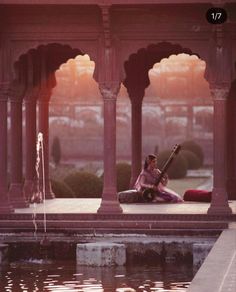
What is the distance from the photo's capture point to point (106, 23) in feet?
53.2

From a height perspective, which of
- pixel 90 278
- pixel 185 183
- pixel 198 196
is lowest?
pixel 90 278

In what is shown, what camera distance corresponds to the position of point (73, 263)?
15.5 m

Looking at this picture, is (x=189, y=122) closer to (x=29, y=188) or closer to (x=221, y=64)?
(x=29, y=188)

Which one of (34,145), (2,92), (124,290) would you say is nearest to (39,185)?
(34,145)

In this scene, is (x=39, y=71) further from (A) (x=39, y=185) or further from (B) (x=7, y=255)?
(B) (x=7, y=255)

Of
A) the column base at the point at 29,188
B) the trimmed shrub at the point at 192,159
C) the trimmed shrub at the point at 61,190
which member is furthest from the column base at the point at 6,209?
the trimmed shrub at the point at 192,159

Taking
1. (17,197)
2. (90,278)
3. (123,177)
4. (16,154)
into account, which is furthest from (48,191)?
(90,278)

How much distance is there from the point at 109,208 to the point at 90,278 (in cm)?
242

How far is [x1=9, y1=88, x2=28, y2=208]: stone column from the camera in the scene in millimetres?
18188

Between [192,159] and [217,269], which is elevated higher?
[192,159]

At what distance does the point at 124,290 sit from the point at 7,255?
125 inches

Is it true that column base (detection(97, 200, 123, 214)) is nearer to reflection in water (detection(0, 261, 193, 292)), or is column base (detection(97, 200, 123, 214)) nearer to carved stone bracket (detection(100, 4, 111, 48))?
reflection in water (detection(0, 261, 193, 292))

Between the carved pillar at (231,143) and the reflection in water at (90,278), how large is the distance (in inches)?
216

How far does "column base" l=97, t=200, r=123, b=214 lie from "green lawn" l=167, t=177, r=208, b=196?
1461 centimetres
